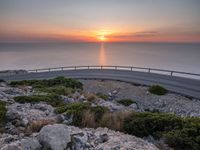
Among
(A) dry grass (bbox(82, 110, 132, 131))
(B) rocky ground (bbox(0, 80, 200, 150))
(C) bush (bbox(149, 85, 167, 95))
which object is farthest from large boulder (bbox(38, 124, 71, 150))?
(C) bush (bbox(149, 85, 167, 95))

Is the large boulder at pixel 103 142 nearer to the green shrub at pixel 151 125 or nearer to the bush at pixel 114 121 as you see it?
the green shrub at pixel 151 125

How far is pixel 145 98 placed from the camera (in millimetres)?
26422

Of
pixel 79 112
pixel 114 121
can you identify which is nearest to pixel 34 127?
pixel 79 112

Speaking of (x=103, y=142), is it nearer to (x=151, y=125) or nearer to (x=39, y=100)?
(x=151, y=125)

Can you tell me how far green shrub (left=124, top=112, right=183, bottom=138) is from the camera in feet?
32.5

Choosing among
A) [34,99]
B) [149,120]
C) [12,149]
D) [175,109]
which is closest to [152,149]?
[149,120]

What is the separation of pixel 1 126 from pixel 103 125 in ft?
12.5

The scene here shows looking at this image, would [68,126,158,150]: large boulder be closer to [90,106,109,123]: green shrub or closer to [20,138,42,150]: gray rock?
[20,138,42,150]: gray rock

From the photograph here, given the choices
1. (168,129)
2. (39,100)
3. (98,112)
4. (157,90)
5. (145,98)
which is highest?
(98,112)

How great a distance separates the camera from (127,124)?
1034 centimetres

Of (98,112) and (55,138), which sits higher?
(55,138)

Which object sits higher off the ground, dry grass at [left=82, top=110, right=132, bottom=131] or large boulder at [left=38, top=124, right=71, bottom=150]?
large boulder at [left=38, top=124, right=71, bottom=150]

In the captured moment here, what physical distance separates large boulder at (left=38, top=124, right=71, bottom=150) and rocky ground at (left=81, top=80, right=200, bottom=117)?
1423 centimetres

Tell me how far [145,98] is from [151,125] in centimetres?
1648
